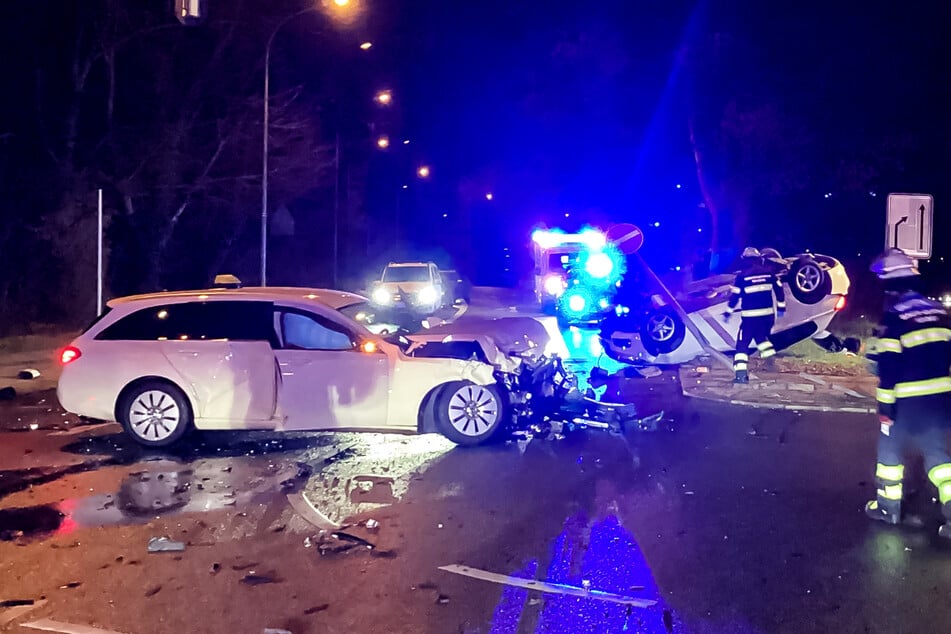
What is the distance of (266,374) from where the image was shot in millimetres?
9617

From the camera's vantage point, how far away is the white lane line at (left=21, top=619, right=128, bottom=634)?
507 cm

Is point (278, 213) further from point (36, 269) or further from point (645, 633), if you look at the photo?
point (645, 633)

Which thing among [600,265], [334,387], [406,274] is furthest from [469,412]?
[406,274]

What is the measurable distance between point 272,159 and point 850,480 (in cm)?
2358

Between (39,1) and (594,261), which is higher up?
(39,1)

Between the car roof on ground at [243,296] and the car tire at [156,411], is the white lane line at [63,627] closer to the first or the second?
the car tire at [156,411]

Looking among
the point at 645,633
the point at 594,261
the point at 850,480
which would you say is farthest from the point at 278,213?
the point at 645,633

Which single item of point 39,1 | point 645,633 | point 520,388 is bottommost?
point 645,633

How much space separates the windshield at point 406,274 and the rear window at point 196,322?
64.1 ft

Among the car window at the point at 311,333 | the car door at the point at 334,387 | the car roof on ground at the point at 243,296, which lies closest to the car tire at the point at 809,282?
the car roof on ground at the point at 243,296

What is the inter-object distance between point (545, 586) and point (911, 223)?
8.12 m

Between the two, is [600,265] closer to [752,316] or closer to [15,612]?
[752,316]

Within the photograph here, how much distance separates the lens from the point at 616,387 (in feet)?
41.5

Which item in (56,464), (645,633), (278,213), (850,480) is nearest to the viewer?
(645,633)
